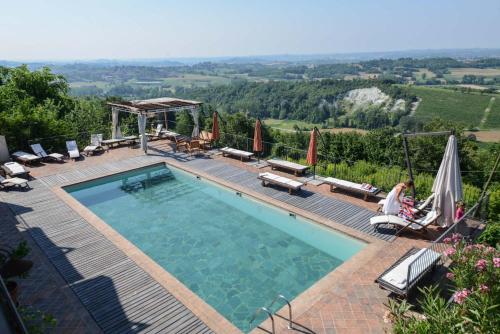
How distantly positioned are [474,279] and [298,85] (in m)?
157

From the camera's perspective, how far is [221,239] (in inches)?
404

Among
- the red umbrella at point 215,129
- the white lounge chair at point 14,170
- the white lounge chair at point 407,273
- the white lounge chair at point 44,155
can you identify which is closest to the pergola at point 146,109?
the red umbrella at point 215,129

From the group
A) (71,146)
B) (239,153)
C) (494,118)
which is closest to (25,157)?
(71,146)

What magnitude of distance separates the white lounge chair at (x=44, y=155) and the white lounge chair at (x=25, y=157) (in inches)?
10.7

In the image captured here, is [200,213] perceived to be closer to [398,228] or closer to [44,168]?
[398,228]

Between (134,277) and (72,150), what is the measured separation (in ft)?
38.8

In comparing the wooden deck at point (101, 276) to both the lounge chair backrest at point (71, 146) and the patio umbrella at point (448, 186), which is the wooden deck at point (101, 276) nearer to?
the lounge chair backrest at point (71, 146)

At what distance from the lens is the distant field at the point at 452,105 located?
93.5 meters

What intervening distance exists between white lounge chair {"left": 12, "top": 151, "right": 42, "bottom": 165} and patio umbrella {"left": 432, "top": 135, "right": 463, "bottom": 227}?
16.1m

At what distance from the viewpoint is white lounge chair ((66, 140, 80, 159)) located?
16839 millimetres

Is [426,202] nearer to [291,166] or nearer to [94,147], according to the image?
[291,166]

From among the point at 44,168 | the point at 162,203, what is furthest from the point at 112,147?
the point at 162,203

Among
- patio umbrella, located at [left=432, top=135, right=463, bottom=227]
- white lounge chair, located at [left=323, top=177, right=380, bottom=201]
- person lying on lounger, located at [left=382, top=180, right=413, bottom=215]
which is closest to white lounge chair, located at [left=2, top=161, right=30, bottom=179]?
white lounge chair, located at [left=323, top=177, right=380, bottom=201]

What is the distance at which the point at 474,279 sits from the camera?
18.1 ft
